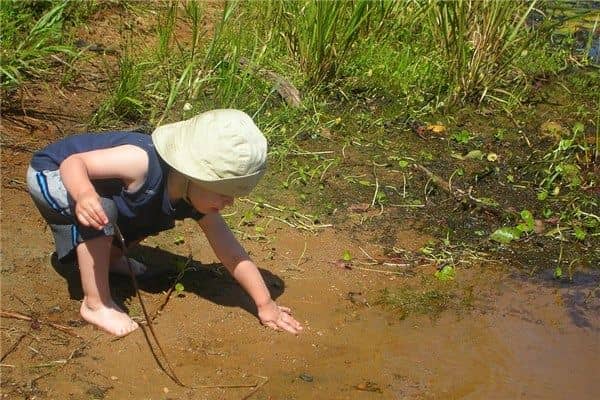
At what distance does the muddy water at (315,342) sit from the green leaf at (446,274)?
2.2 inches

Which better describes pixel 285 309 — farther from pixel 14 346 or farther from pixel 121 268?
pixel 14 346

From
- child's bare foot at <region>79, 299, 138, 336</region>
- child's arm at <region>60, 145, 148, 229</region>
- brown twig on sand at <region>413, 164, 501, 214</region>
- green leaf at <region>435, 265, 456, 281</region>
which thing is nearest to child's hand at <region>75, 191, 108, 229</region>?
child's arm at <region>60, 145, 148, 229</region>

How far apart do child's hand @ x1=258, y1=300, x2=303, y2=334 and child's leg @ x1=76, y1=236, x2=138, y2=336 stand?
46 cm

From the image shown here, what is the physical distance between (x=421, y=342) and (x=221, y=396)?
83cm

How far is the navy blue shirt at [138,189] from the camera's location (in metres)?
2.95

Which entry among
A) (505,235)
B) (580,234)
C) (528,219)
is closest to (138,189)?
(505,235)

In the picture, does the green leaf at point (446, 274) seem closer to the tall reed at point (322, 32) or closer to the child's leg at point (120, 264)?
the child's leg at point (120, 264)

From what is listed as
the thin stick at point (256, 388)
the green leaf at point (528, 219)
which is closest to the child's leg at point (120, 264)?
the thin stick at point (256, 388)

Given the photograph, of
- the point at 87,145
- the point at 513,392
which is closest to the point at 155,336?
the point at 87,145

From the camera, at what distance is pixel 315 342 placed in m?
3.22

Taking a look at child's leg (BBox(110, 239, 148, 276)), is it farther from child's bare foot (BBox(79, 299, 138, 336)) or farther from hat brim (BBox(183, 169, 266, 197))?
hat brim (BBox(183, 169, 266, 197))

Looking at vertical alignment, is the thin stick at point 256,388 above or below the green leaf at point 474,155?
above

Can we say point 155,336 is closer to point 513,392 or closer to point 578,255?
point 513,392

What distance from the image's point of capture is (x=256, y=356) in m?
3.09
